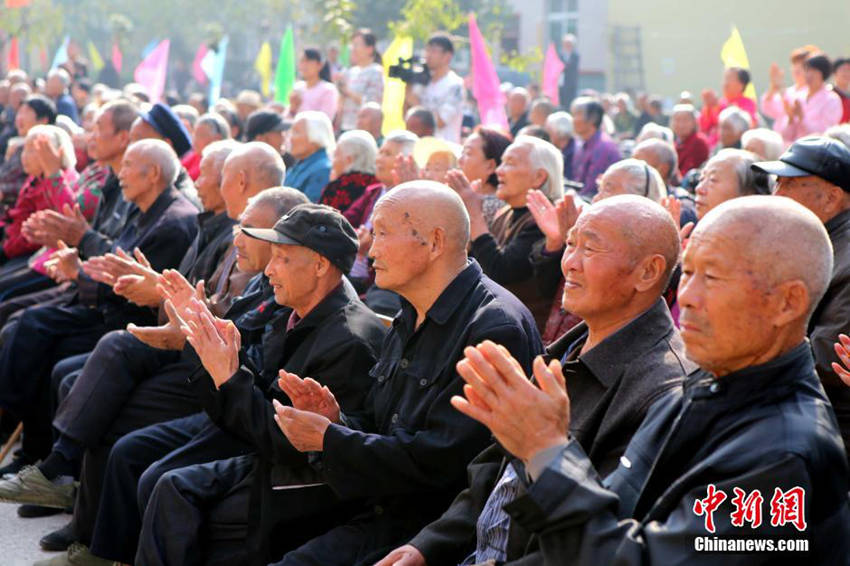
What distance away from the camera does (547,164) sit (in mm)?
6176

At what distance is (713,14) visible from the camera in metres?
29.0

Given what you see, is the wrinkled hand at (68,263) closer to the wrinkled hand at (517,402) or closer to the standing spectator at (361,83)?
the wrinkled hand at (517,402)

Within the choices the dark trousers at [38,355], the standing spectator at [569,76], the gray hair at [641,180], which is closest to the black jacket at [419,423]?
the gray hair at [641,180]

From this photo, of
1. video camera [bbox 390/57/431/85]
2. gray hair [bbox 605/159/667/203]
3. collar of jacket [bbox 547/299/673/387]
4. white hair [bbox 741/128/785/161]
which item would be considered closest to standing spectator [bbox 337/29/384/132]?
video camera [bbox 390/57/431/85]

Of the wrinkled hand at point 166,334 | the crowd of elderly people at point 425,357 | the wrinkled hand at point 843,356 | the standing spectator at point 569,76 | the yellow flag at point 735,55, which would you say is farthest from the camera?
the standing spectator at point 569,76

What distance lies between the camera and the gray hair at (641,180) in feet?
18.2

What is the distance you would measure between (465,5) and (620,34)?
451 cm

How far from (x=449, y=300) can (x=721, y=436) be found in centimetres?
160

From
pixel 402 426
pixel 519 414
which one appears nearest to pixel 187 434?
pixel 402 426

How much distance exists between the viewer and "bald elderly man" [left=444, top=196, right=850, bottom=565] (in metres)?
2.18

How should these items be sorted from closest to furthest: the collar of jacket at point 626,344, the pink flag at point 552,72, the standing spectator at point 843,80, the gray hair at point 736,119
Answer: the collar of jacket at point 626,344 < the gray hair at point 736,119 < the standing spectator at point 843,80 < the pink flag at point 552,72

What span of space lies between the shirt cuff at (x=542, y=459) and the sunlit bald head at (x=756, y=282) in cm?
38

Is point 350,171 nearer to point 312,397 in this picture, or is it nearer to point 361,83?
point 312,397

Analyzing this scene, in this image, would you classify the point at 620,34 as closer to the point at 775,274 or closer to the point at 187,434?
the point at 187,434
